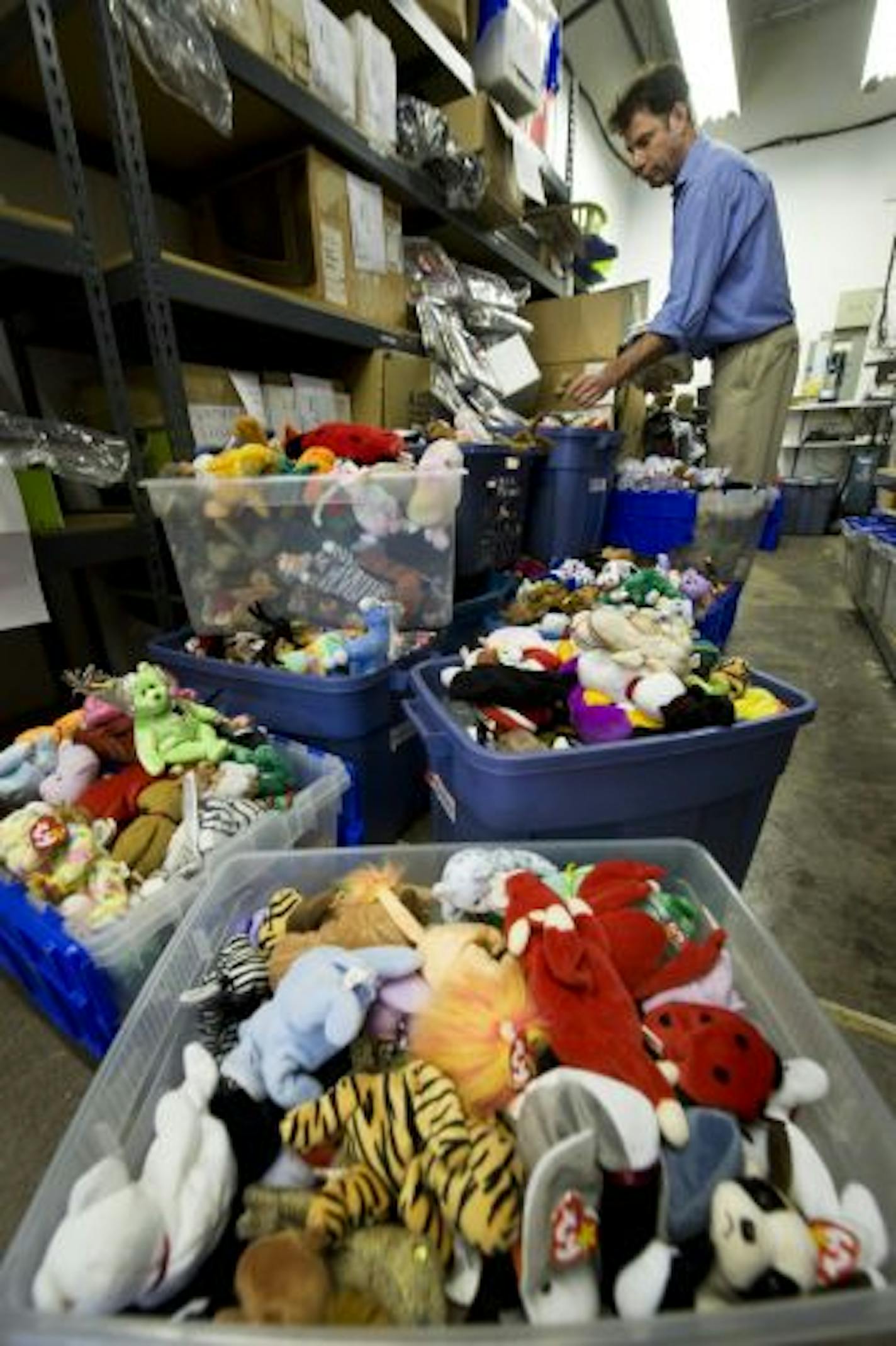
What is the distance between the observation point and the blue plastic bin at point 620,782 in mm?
569

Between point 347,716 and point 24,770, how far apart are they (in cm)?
38

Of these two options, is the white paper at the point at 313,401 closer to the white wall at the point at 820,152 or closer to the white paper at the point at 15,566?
the white paper at the point at 15,566

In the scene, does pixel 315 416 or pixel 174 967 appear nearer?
pixel 174 967

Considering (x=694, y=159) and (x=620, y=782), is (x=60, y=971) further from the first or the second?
(x=694, y=159)

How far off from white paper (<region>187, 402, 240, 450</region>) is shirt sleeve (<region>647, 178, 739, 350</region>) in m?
1.09

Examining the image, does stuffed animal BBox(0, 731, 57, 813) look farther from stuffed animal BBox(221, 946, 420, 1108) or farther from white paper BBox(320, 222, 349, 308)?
white paper BBox(320, 222, 349, 308)

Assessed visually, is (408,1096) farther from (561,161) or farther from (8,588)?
(561,161)

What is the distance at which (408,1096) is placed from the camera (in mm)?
344

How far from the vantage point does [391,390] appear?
137 cm

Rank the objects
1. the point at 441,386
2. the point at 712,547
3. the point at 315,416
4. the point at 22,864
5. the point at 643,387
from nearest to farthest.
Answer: the point at 22,864 < the point at 315,416 < the point at 441,386 < the point at 712,547 < the point at 643,387

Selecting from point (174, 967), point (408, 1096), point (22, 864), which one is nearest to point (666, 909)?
point (408, 1096)

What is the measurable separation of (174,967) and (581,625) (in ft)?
2.07

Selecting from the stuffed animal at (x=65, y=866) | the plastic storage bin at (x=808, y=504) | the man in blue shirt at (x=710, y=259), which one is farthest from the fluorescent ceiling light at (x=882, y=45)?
the stuffed animal at (x=65, y=866)

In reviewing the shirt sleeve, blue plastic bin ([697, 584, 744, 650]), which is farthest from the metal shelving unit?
the shirt sleeve
